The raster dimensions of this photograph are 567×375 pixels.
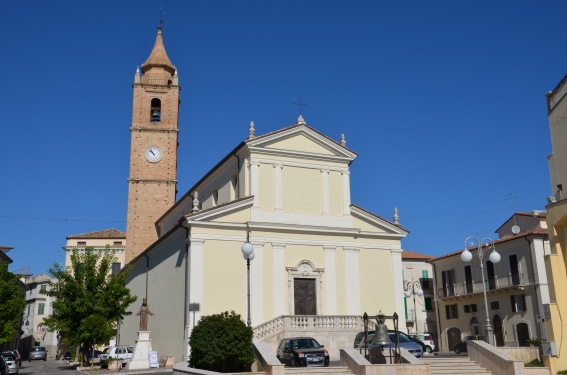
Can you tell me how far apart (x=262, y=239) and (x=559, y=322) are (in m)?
14.0

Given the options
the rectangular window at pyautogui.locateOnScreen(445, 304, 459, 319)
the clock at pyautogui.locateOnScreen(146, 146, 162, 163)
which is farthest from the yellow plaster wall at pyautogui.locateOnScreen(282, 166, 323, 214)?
the clock at pyautogui.locateOnScreen(146, 146, 162, 163)

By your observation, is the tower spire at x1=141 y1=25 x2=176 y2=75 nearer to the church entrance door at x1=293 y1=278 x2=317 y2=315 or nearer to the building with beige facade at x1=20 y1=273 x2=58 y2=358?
the church entrance door at x1=293 y1=278 x2=317 y2=315

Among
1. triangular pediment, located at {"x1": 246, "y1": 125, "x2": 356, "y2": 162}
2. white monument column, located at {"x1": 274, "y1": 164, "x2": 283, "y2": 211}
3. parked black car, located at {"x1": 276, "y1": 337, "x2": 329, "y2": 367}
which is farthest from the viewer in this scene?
triangular pediment, located at {"x1": 246, "y1": 125, "x2": 356, "y2": 162}

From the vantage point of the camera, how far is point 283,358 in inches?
826

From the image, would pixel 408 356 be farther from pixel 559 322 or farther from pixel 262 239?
pixel 262 239

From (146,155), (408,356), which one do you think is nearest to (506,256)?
(408,356)

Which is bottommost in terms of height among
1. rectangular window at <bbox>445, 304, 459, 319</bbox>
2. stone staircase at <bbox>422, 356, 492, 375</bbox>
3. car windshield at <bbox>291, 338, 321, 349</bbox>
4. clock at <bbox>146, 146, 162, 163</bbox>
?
stone staircase at <bbox>422, 356, 492, 375</bbox>

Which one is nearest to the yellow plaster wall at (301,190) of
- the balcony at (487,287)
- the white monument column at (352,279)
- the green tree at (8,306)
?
the white monument column at (352,279)

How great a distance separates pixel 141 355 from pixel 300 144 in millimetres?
12765

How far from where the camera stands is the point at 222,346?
57.5ft

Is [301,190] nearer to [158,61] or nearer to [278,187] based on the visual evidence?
Result: [278,187]

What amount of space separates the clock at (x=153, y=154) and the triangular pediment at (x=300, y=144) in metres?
17.8

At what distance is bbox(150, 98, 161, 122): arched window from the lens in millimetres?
46406

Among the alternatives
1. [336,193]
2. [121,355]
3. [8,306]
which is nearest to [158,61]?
[336,193]
